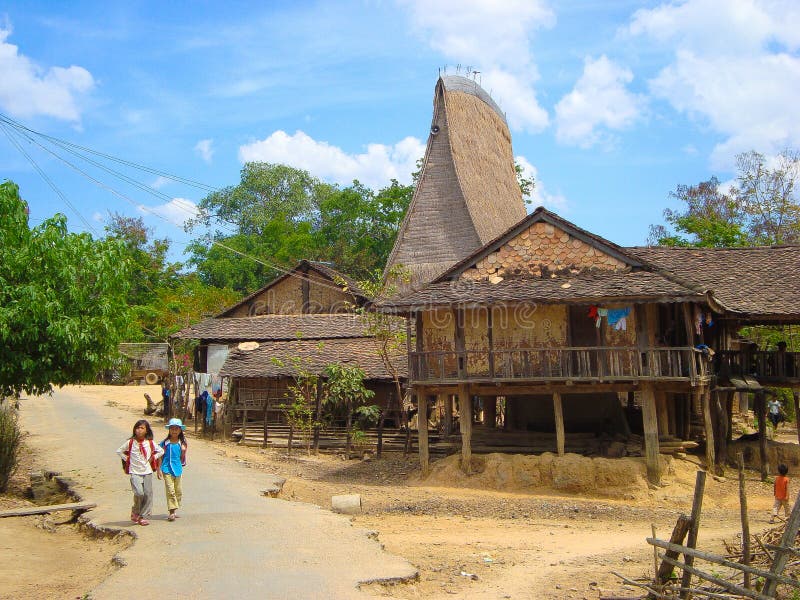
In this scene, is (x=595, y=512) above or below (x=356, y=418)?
below

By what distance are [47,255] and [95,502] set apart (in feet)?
14.1

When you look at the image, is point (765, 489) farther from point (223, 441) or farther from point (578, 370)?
point (223, 441)

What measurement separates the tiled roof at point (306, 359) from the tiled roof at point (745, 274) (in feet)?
28.0

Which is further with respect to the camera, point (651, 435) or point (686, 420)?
point (686, 420)

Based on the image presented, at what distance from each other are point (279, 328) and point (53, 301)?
684 inches

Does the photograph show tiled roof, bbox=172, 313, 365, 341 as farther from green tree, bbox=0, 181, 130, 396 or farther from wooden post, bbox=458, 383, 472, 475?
green tree, bbox=0, 181, 130, 396

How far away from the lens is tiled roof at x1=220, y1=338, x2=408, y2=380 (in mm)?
26953

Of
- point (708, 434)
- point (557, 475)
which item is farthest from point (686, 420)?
point (557, 475)

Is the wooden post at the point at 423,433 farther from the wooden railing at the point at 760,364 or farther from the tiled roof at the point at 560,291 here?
the wooden railing at the point at 760,364

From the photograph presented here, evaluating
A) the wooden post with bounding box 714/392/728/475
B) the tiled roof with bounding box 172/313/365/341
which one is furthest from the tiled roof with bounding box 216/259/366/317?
the wooden post with bounding box 714/392/728/475

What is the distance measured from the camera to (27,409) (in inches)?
1368

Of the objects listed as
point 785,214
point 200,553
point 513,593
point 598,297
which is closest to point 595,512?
point 598,297

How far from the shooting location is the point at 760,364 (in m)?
23.0

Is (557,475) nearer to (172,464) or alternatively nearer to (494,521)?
(494,521)
